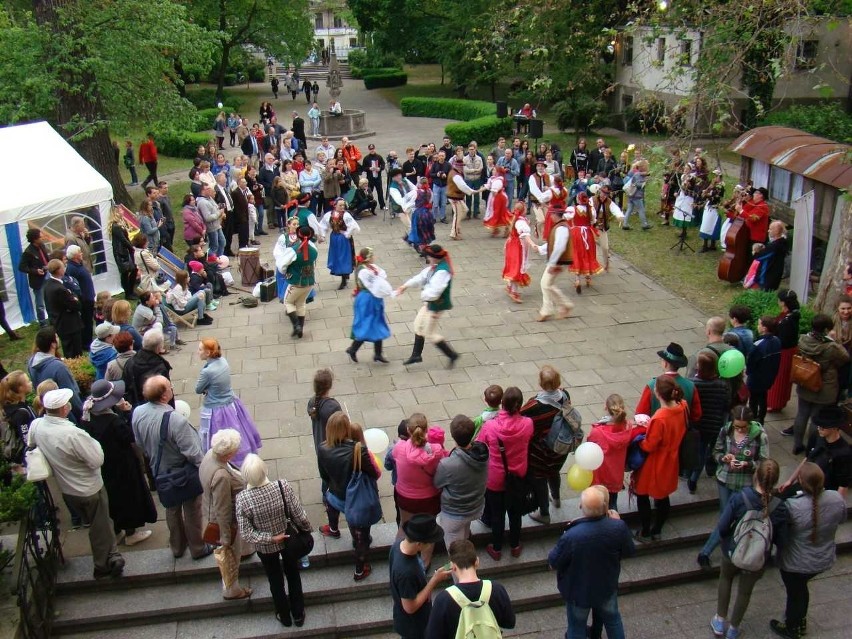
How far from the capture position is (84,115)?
1656 cm

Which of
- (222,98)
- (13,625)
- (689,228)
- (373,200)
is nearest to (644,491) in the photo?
(13,625)

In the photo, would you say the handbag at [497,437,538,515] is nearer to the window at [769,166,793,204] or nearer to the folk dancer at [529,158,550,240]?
the folk dancer at [529,158,550,240]

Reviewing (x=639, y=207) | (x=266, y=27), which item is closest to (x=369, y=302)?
(x=639, y=207)

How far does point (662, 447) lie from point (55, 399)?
4.67 meters

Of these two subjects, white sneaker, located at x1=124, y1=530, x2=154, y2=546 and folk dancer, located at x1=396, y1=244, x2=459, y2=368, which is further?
folk dancer, located at x1=396, y1=244, x2=459, y2=368

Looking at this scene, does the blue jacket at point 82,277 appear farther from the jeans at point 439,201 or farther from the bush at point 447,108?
the bush at point 447,108

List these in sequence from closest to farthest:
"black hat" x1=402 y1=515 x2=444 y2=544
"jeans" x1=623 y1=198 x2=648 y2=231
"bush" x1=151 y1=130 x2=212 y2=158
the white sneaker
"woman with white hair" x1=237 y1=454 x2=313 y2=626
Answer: "black hat" x1=402 y1=515 x2=444 y2=544
"woman with white hair" x1=237 y1=454 x2=313 y2=626
the white sneaker
"jeans" x1=623 y1=198 x2=648 y2=231
"bush" x1=151 y1=130 x2=212 y2=158

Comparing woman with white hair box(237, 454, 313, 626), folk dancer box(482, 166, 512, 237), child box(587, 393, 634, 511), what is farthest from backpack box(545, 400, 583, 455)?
folk dancer box(482, 166, 512, 237)

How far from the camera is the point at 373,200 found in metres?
17.9

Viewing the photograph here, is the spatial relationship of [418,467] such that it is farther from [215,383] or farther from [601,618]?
[215,383]

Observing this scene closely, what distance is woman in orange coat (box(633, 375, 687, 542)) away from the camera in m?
6.11

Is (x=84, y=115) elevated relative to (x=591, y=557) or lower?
elevated

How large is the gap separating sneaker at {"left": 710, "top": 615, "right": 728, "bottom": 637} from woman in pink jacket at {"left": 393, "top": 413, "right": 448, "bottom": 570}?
2229 mm

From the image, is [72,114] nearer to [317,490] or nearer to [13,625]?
[317,490]
